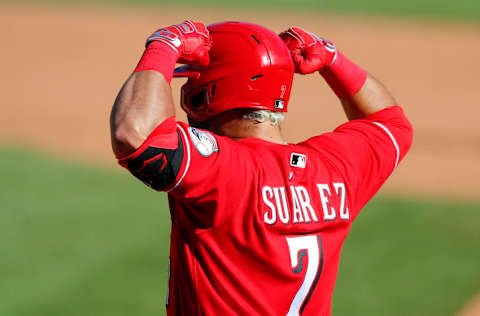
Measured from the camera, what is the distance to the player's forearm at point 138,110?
6.73 ft

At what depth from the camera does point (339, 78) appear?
326 cm

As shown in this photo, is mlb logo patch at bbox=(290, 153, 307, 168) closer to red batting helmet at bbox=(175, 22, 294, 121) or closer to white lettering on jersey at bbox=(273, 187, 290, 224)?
white lettering on jersey at bbox=(273, 187, 290, 224)

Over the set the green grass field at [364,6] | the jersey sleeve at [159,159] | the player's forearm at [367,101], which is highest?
the jersey sleeve at [159,159]

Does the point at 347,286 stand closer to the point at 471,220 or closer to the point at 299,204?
the point at 471,220

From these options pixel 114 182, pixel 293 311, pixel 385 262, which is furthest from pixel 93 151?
pixel 293 311

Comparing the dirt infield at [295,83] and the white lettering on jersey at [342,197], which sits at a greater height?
the white lettering on jersey at [342,197]

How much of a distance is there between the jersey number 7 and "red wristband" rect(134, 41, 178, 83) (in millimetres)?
772

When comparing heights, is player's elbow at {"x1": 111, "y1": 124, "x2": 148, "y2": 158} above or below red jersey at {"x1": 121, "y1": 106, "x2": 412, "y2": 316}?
above

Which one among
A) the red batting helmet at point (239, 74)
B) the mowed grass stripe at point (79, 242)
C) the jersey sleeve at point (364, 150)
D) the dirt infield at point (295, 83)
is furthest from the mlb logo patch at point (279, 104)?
the dirt infield at point (295, 83)

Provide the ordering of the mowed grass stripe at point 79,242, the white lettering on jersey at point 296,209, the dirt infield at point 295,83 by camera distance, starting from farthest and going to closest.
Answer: the dirt infield at point 295,83, the mowed grass stripe at point 79,242, the white lettering on jersey at point 296,209

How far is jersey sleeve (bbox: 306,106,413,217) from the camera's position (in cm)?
263

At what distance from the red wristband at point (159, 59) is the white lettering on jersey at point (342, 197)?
0.80m

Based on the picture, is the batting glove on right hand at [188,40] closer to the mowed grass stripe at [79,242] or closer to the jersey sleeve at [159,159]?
the jersey sleeve at [159,159]

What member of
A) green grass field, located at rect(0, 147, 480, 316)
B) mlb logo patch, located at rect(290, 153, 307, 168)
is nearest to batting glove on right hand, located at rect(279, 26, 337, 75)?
mlb logo patch, located at rect(290, 153, 307, 168)
